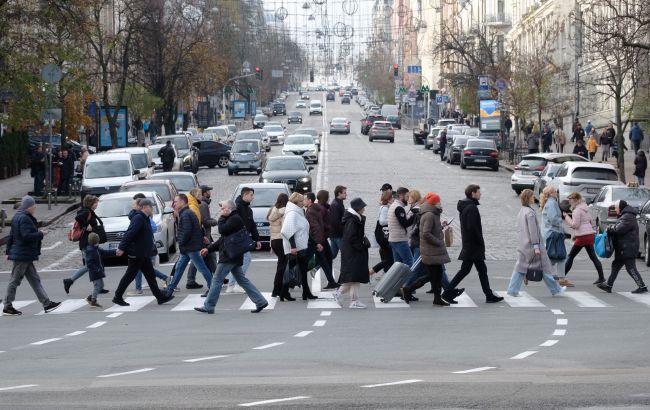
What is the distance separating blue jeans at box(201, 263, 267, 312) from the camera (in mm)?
19031

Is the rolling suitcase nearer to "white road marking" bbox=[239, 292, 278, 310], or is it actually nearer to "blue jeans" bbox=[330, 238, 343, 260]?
"white road marking" bbox=[239, 292, 278, 310]

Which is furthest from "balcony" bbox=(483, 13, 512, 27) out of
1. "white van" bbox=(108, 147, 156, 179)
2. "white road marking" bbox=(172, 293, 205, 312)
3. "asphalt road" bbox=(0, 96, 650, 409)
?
"white road marking" bbox=(172, 293, 205, 312)

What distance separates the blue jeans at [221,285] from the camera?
1903 cm

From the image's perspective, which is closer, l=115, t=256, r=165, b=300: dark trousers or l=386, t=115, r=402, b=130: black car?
l=115, t=256, r=165, b=300: dark trousers

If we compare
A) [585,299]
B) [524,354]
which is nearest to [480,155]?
[585,299]

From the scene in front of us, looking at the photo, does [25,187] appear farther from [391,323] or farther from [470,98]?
[470,98]

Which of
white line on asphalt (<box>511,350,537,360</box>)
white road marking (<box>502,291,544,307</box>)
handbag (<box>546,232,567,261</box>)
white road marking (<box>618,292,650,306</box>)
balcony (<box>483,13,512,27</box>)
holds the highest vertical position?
balcony (<box>483,13,512,27</box>)

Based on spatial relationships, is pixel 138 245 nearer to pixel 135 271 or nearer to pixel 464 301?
pixel 135 271

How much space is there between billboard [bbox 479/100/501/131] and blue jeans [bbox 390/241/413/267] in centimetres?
5857

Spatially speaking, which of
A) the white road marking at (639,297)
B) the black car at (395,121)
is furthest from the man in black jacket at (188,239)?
the black car at (395,121)

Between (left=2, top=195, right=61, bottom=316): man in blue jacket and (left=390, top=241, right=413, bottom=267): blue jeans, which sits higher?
(left=2, top=195, right=61, bottom=316): man in blue jacket

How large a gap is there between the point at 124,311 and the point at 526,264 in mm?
6100

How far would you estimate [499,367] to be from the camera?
43.5 ft

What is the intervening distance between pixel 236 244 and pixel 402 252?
351 centimetres
